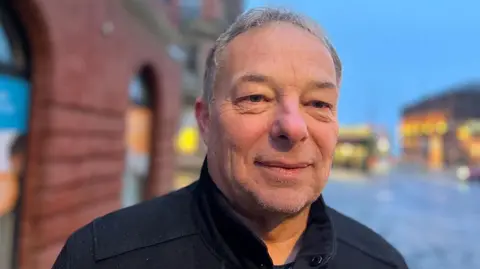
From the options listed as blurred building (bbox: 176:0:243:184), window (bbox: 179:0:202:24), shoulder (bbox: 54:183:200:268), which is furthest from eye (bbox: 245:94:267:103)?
window (bbox: 179:0:202:24)

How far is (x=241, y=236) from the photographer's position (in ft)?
4.27

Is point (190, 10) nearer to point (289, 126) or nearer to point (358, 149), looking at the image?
point (358, 149)

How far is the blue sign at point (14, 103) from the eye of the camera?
4051 millimetres

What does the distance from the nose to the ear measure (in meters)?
0.30

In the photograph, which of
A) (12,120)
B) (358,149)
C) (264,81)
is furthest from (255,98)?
(358,149)

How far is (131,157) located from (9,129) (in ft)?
11.9

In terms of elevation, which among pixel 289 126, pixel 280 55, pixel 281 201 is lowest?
pixel 281 201

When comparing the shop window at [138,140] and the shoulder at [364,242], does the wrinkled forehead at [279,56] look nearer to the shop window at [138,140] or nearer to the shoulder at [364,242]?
the shoulder at [364,242]

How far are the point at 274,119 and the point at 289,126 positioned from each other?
0.20ft

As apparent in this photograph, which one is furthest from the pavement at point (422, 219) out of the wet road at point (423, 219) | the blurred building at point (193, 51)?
the blurred building at point (193, 51)

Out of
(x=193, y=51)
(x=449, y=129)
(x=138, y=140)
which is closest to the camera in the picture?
(x=138, y=140)

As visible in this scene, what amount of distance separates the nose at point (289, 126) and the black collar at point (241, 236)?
0.27m

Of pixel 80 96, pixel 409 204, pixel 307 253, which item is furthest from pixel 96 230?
pixel 409 204

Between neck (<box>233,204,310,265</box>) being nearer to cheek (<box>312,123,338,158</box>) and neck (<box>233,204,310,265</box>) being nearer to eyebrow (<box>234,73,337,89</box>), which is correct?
cheek (<box>312,123,338,158</box>)
